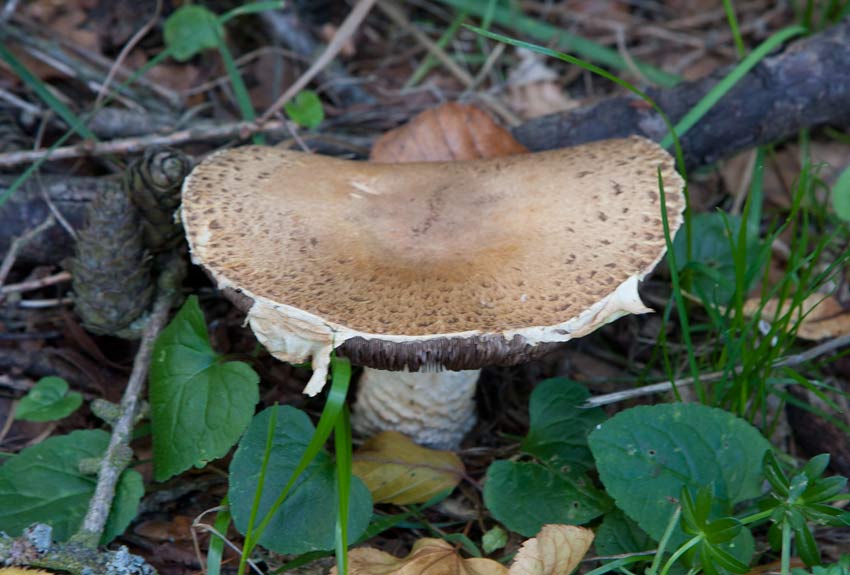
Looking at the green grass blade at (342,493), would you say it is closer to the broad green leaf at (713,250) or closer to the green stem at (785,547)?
the green stem at (785,547)

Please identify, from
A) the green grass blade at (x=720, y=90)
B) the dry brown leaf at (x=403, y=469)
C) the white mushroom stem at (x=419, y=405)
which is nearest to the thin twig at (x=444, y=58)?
the green grass blade at (x=720, y=90)

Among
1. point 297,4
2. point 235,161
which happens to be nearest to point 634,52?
point 297,4

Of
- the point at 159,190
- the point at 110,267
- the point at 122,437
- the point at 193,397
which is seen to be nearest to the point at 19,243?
the point at 110,267

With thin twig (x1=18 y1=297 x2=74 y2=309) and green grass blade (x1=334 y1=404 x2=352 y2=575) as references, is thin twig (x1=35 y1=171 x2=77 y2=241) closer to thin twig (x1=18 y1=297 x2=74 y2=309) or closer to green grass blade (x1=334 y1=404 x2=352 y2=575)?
thin twig (x1=18 y1=297 x2=74 y2=309)

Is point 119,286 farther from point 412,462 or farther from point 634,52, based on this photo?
point 634,52

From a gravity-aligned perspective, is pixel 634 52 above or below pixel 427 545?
above

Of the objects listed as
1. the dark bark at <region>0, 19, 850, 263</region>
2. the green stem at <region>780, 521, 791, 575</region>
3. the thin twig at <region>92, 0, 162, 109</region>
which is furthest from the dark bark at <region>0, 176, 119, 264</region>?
the green stem at <region>780, 521, 791, 575</region>
